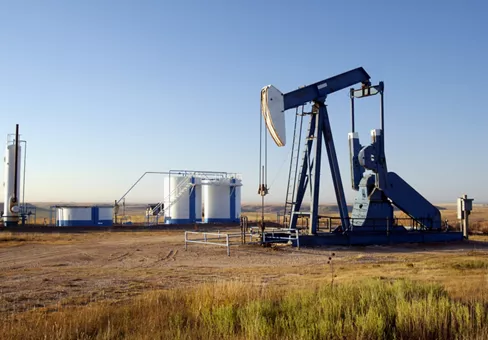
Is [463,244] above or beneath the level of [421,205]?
beneath

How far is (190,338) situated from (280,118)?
10457 millimetres

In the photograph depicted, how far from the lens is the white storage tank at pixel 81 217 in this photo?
34.5 m

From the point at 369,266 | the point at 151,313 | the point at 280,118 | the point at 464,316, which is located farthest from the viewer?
the point at 280,118

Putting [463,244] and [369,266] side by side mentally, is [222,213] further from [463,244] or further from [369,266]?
[369,266]

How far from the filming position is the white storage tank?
34.5 m

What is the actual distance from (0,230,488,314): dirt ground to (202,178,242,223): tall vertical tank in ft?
67.3

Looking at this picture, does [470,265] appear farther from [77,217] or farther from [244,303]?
[77,217]

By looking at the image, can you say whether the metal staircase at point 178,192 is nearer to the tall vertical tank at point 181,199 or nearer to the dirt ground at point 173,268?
the tall vertical tank at point 181,199

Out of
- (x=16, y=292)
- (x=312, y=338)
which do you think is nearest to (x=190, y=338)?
(x=312, y=338)

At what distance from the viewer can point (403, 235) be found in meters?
18.8

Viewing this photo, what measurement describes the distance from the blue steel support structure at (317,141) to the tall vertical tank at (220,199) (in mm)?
21115

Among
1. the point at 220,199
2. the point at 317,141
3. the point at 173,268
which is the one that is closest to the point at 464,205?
the point at 317,141

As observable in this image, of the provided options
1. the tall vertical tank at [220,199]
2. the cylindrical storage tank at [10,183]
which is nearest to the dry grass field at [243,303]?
the cylindrical storage tank at [10,183]

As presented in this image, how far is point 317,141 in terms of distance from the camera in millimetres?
17062
